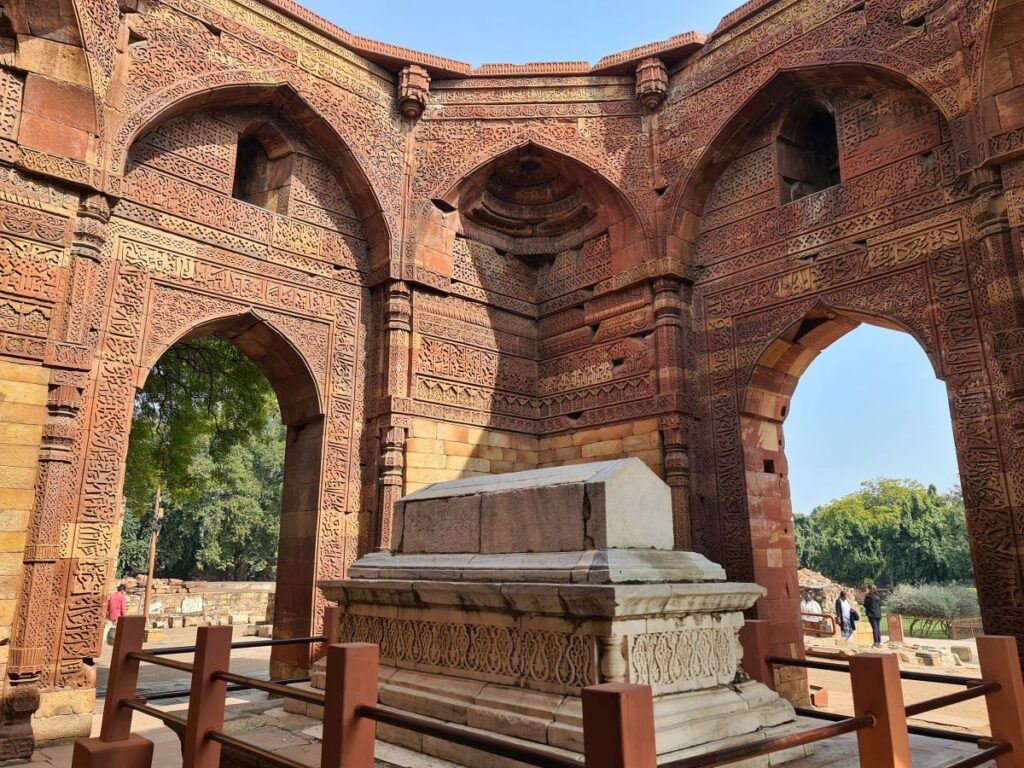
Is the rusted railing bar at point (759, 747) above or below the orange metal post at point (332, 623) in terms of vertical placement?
below

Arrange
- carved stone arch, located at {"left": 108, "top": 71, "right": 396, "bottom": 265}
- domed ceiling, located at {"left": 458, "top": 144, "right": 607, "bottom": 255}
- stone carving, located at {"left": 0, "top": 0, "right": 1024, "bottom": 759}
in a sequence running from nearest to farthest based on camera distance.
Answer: stone carving, located at {"left": 0, "top": 0, "right": 1024, "bottom": 759}, carved stone arch, located at {"left": 108, "top": 71, "right": 396, "bottom": 265}, domed ceiling, located at {"left": 458, "top": 144, "right": 607, "bottom": 255}

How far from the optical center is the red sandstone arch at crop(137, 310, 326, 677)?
24.8 feet

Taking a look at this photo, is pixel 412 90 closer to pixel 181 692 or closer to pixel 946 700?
pixel 181 692

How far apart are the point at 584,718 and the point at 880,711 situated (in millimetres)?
1387

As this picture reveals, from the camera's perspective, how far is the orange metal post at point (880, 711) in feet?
8.50

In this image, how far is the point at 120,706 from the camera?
3824 mm

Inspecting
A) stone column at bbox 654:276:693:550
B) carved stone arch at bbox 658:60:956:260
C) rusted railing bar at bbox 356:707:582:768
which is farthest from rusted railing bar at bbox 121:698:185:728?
carved stone arch at bbox 658:60:956:260

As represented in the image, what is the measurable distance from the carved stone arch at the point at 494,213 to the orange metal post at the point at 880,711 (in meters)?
6.42

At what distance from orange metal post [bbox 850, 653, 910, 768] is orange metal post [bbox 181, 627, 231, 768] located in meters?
2.64

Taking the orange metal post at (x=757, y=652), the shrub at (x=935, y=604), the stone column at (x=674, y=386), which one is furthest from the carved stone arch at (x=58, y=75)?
the shrub at (x=935, y=604)

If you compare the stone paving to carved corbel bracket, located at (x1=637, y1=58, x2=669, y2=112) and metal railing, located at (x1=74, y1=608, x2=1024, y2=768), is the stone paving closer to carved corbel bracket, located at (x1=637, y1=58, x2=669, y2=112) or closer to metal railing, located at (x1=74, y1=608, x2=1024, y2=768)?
metal railing, located at (x1=74, y1=608, x2=1024, y2=768)

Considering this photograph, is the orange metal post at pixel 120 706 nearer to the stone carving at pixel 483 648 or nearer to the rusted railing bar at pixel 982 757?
the stone carving at pixel 483 648

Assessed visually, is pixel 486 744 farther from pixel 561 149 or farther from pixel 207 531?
pixel 207 531

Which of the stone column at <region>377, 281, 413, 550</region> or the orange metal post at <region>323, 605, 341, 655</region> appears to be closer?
the orange metal post at <region>323, 605, 341, 655</region>
